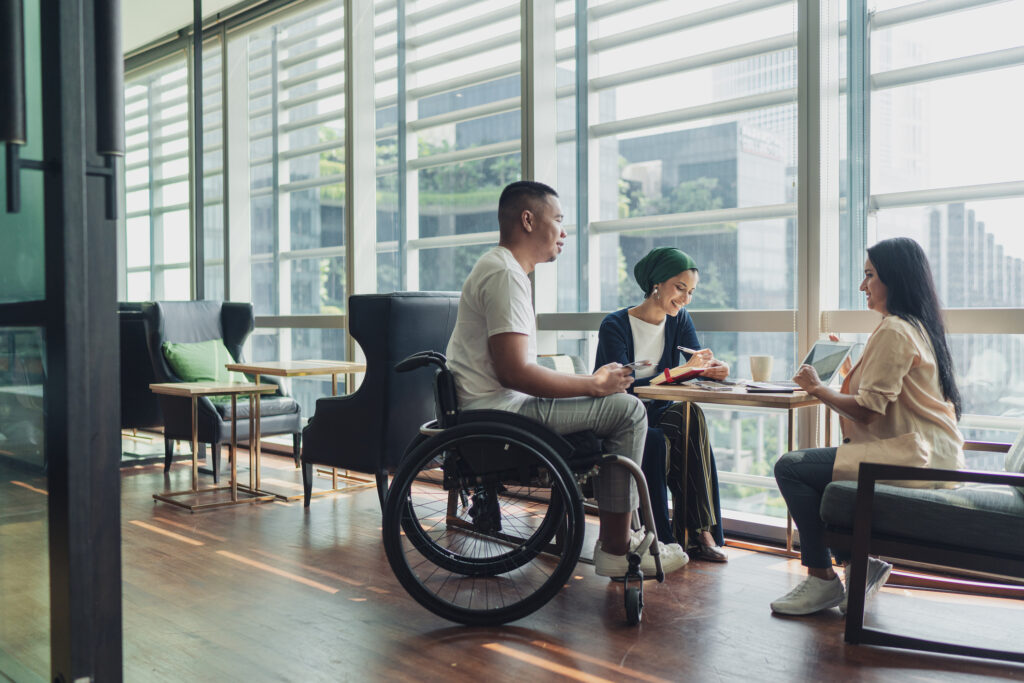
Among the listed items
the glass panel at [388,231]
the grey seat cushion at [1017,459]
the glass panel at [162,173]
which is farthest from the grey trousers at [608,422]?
the glass panel at [162,173]

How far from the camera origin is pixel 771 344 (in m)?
3.65

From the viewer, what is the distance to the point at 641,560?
2.67 metres

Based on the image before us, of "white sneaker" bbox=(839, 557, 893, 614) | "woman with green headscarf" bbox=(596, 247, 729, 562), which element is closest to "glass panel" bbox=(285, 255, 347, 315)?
"woman with green headscarf" bbox=(596, 247, 729, 562)

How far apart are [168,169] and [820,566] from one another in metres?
6.37

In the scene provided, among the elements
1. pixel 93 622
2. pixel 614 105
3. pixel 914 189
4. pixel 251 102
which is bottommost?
pixel 93 622

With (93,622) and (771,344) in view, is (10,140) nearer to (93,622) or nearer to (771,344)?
(93,622)

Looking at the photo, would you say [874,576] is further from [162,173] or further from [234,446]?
[162,173]

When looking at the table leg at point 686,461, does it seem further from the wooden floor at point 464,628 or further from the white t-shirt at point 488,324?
the white t-shirt at point 488,324

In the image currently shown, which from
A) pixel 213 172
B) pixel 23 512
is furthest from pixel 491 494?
pixel 213 172

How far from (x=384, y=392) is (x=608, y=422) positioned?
1.43 metres

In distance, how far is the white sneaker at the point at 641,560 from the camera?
104 inches

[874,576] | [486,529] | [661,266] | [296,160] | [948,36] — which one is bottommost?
[874,576]

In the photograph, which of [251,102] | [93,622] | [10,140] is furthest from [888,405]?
[251,102]

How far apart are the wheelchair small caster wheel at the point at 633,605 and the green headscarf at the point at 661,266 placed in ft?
4.31
